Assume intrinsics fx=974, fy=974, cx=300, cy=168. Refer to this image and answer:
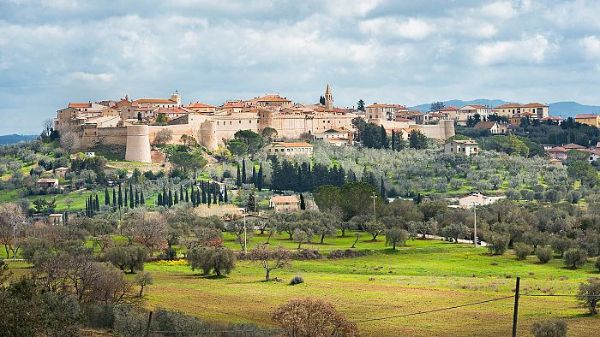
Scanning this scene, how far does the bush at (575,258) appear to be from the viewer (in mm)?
51250

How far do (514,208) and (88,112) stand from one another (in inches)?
2387

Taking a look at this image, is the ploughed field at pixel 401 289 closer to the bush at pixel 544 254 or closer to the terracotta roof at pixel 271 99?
the bush at pixel 544 254

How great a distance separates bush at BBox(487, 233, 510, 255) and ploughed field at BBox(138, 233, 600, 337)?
669mm

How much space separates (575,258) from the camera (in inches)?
2020

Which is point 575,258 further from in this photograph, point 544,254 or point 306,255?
point 306,255

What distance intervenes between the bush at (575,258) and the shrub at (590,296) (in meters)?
13.7

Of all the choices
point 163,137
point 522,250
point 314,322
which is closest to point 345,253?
point 522,250

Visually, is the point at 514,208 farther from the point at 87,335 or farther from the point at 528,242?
the point at 87,335

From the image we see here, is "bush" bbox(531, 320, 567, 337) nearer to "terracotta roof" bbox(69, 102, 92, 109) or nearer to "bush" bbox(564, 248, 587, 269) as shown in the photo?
"bush" bbox(564, 248, 587, 269)

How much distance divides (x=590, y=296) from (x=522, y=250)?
18961 millimetres

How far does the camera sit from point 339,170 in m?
97.4

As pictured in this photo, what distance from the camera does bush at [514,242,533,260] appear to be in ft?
180

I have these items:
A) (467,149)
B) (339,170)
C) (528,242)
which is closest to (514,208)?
(528,242)

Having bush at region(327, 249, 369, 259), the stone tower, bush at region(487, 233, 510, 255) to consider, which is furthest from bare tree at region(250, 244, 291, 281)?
the stone tower
